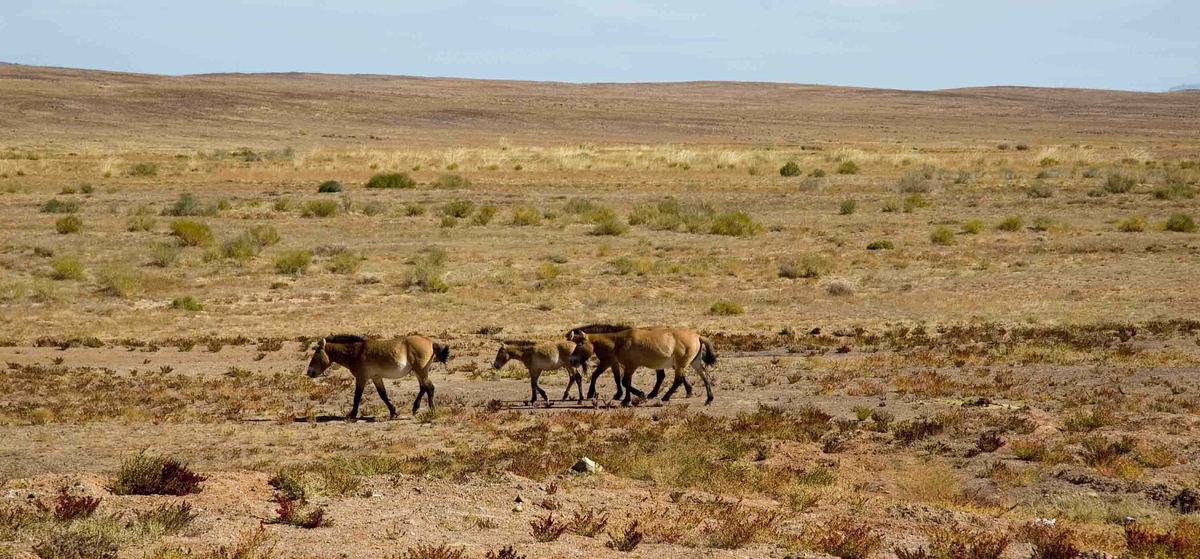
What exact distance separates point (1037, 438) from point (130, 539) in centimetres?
1081

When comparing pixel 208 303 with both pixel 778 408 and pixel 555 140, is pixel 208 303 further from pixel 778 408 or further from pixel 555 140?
pixel 555 140

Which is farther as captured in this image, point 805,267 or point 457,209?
point 457,209

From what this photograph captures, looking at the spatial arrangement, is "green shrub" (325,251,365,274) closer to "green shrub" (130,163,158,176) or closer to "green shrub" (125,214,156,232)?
"green shrub" (125,214,156,232)

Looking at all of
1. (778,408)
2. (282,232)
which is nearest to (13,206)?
(282,232)

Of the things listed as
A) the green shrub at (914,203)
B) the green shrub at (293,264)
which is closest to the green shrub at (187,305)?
the green shrub at (293,264)

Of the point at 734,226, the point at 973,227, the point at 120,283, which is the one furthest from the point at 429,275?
the point at 973,227

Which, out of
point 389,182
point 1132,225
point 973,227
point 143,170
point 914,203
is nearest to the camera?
point 1132,225

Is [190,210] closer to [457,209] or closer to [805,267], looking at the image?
[457,209]

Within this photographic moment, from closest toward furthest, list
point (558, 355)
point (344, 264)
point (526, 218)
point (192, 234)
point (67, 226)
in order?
point (558, 355), point (344, 264), point (192, 234), point (67, 226), point (526, 218)

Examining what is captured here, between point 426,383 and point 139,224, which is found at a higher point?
point 426,383

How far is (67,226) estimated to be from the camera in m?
39.1

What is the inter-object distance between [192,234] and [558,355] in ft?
74.9

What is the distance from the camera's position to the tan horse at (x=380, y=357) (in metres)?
15.8

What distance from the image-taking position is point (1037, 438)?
49.0 feet
